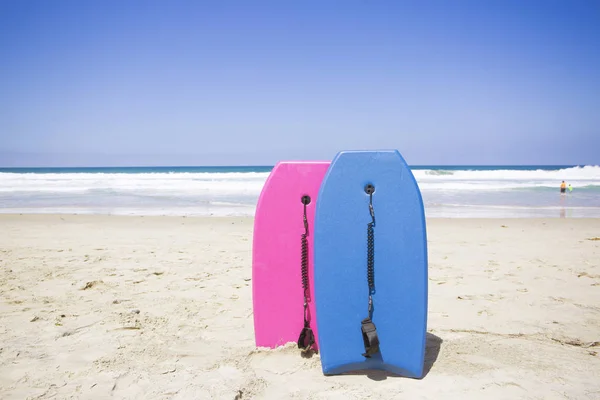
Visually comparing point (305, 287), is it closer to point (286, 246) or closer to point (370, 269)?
point (286, 246)

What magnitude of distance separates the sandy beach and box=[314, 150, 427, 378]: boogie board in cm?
14

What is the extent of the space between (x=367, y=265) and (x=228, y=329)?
1148mm

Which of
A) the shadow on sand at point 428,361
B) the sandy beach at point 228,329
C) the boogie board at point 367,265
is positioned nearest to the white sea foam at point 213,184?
the sandy beach at point 228,329

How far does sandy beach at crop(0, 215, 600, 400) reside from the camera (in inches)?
73.7

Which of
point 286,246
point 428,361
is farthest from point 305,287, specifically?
point 428,361

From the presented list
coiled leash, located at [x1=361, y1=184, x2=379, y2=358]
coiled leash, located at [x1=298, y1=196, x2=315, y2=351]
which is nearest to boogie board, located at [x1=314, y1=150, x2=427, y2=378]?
coiled leash, located at [x1=361, y1=184, x2=379, y2=358]

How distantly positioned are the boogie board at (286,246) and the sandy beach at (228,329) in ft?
0.70

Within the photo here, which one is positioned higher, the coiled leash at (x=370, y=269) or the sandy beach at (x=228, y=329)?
the coiled leash at (x=370, y=269)

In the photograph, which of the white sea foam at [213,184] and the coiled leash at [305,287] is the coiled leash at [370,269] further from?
the white sea foam at [213,184]

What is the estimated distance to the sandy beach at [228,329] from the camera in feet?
6.14

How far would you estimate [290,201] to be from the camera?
7.04 feet

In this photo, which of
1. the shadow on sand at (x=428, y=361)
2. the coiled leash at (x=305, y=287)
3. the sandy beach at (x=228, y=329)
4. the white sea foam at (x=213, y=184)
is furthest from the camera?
the white sea foam at (x=213, y=184)

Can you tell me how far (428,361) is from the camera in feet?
6.98

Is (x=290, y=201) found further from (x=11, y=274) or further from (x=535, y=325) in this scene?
(x=11, y=274)
